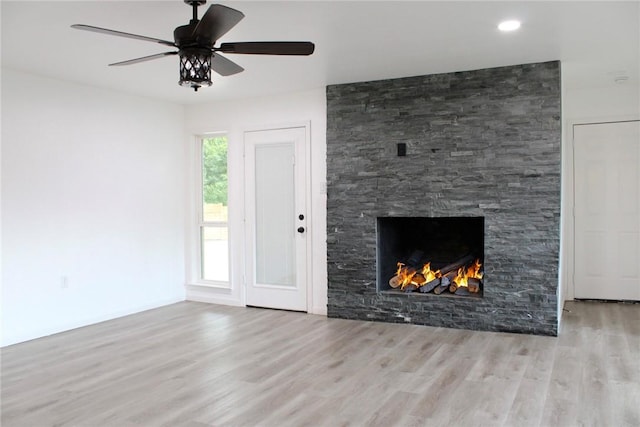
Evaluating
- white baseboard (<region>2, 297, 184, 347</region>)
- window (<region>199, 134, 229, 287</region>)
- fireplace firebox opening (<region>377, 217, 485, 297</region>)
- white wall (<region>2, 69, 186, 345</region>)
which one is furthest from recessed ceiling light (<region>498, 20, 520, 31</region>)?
white baseboard (<region>2, 297, 184, 347</region>)

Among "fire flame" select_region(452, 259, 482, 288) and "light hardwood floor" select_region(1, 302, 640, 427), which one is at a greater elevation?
"fire flame" select_region(452, 259, 482, 288)

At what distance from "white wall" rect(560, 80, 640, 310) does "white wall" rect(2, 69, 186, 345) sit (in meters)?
4.44

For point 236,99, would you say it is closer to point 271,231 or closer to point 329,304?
point 271,231

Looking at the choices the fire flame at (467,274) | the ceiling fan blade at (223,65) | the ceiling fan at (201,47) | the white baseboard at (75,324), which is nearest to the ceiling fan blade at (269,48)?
the ceiling fan at (201,47)

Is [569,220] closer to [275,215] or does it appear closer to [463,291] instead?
[463,291]

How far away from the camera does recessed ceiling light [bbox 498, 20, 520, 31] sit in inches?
136

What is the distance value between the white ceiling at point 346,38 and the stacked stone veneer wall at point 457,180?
0.78 feet

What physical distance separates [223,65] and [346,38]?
1017mm

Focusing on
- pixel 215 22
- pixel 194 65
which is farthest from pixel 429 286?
pixel 215 22

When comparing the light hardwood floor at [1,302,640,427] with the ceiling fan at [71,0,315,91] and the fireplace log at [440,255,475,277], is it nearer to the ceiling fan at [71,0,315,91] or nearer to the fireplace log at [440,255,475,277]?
the fireplace log at [440,255,475,277]

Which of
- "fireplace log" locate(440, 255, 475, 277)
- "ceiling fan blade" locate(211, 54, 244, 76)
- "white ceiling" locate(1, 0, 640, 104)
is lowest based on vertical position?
"fireplace log" locate(440, 255, 475, 277)

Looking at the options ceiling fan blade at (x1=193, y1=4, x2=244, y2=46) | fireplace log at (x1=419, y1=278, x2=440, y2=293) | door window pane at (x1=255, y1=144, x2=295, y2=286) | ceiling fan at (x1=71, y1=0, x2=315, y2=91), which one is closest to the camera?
ceiling fan blade at (x1=193, y1=4, x2=244, y2=46)

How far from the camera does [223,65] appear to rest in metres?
3.24

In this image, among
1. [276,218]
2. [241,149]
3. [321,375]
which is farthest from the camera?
[241,149]
